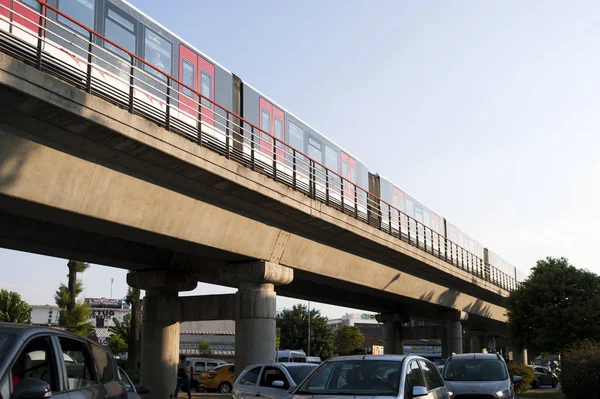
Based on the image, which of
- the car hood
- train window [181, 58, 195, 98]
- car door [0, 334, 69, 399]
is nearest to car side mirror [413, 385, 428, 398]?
car door [0, 334, 69, 399]

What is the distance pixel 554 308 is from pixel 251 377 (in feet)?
85.8

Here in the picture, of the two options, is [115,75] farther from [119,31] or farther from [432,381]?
[432,381]

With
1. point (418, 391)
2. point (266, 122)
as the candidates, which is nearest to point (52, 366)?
point (418, 391)

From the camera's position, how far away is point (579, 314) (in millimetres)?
34719

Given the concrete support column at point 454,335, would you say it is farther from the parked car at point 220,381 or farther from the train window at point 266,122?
the train window at point 266,122

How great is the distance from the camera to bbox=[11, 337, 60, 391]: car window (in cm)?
515

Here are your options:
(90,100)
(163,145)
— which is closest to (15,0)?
(90,100)

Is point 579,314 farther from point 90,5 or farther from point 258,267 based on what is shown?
point 90,5

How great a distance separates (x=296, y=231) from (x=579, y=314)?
65.8 ft

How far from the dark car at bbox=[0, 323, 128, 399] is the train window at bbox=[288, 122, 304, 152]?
18656 mm

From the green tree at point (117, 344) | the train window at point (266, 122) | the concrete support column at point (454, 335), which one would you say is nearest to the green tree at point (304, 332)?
the green tree at point (117, 344)

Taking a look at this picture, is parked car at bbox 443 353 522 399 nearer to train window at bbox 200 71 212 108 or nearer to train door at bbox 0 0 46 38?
train window at bbox 200 71 212 108

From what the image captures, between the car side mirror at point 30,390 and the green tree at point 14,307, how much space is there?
49574mm

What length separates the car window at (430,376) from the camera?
9.26 metres
